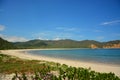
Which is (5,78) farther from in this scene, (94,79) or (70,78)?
(94,79)

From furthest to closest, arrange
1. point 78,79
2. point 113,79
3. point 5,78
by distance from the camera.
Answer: point 5,78, point 78,79, point 113,79

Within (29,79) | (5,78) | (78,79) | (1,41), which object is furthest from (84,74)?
(1,41)

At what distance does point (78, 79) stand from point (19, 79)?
3.71 metres

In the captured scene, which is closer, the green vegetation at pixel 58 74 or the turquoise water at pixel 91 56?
the green vegetation at pixel 58 74

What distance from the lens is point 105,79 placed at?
12195mm

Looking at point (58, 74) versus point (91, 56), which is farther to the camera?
point (91, 56)

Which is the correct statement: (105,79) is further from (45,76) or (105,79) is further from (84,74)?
(45,76)

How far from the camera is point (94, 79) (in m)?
12.1

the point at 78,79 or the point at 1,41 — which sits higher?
the point at 1,41

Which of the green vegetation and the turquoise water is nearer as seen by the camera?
the green vegetation

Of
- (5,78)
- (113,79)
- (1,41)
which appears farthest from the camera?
(1,41)

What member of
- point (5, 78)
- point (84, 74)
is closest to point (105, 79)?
point (84, 74)

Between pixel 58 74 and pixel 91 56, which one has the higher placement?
pixel 91 56

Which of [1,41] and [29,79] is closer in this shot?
[29,79]
